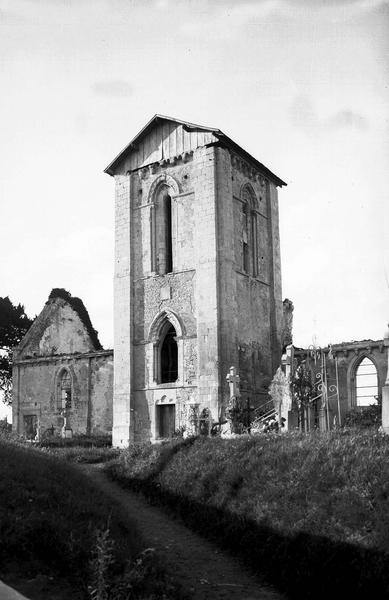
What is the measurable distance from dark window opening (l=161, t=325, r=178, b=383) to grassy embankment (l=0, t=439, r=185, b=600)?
15860mm

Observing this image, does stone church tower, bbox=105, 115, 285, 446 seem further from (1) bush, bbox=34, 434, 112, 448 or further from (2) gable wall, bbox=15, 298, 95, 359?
(2) gable wall, bbox=15, 298, 95, 359

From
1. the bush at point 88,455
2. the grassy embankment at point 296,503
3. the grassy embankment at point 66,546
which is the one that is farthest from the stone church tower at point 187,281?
the grassy embankment at point 66,546

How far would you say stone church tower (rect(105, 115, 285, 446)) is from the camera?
27.1 metres

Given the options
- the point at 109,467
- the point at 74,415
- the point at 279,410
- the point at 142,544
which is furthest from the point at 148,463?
the point at 74,415

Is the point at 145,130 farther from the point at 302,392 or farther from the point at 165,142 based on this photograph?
the point at 302,392

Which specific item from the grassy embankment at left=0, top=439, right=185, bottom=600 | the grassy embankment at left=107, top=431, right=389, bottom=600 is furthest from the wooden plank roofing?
A: the grassy embankment at left=0, top=439, right=185, bottom=600

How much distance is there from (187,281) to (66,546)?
19.1m

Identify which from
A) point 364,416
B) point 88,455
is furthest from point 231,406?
point 364,416

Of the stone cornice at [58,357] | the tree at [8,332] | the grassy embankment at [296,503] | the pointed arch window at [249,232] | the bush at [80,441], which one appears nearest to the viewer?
the grassy embankment at [296,503]

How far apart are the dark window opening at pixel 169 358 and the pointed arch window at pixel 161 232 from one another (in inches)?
110

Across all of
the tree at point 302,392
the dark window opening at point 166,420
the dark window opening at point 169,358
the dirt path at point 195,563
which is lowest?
the dirt path at point 195,563

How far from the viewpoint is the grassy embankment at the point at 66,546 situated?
848 centimetres

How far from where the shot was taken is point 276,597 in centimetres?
973

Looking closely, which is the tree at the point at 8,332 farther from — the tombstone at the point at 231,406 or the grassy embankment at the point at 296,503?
the grassy embankment at the point at 296,503
